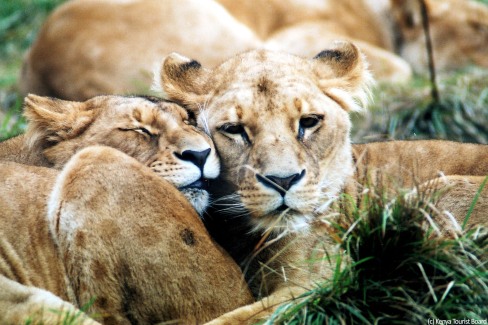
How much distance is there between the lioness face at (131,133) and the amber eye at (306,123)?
39 cm

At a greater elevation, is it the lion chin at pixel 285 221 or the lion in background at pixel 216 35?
the lion chin at pixel 285 221

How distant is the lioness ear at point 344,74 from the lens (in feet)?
13.9

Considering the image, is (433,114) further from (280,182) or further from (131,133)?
(280,182)

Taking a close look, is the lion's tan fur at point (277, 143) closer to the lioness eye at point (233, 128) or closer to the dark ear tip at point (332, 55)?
the lioness eye at point (233, 128)

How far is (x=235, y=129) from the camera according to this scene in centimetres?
385

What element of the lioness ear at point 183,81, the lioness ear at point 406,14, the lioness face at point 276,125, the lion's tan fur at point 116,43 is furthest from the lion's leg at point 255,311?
the lioness ear at point 406,14

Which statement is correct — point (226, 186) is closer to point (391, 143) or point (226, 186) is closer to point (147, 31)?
point (391, 143)

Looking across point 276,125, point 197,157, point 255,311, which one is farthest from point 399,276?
point 197,157

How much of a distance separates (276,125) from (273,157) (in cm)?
20

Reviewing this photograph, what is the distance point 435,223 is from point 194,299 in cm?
96

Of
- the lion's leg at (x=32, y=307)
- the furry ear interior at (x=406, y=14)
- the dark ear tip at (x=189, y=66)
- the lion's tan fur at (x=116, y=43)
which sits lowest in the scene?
the furry ear interior at (x=406, y=14)

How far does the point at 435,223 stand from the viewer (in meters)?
3.39

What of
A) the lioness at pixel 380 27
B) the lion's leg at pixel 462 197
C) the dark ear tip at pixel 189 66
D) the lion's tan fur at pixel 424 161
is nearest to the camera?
the lion's leg at pixel 462 197

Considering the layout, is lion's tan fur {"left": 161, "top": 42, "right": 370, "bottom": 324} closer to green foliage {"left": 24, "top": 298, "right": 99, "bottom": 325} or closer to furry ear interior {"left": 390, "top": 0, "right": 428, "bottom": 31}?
green foliage {"left": 24, "top": 298, "right": 99, "bottom": 325}
